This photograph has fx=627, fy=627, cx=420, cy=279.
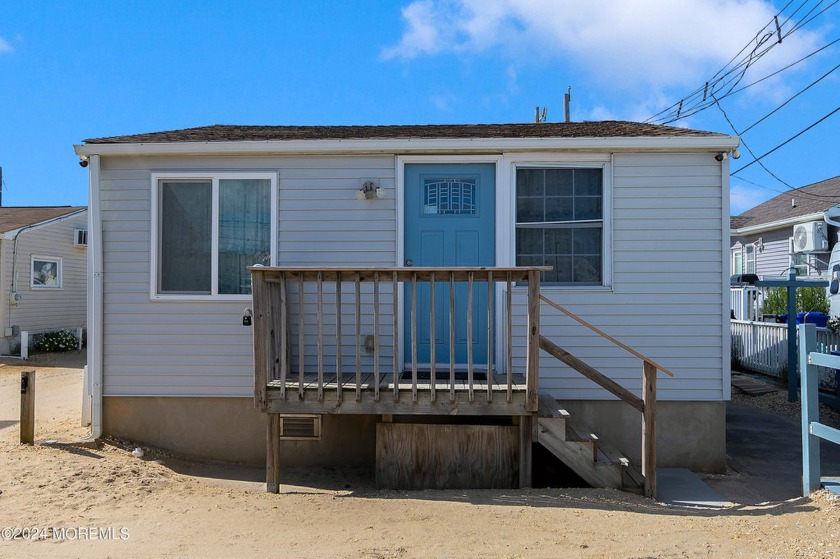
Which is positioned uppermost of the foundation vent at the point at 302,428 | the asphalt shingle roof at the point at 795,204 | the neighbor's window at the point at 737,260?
the asphalt shingle roof at the point at 795,204

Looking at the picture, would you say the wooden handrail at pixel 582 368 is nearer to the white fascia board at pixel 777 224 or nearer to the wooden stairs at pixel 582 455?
the wooden stairs at pixel 582 455

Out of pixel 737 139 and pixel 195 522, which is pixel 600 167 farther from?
pixel 195 522

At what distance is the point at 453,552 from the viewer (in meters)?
3.86

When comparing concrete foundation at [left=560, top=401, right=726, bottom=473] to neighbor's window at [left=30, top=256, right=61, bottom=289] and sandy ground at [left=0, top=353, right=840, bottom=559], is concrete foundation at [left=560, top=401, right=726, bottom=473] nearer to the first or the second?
sandy ground at [left=0, top=353, right=840, bottom=559]

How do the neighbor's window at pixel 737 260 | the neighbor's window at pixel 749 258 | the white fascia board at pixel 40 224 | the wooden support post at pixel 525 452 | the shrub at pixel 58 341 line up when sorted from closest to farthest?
the wooden support post at pixel 525 452
the white fascia board at pixel 40 224
the shrub at pixel 58 341
the neighbor's window at pixel 749 258
the neighbor's window at pixel 737 260

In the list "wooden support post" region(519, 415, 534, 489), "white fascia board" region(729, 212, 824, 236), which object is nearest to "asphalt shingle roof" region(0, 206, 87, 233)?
"wooden support post" region(519, 415, 534, 489)

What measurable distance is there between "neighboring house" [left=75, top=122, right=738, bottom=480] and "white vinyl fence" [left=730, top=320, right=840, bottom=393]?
4.54 meters

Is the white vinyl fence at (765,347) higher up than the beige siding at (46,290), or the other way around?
the beige siding at (46,290)

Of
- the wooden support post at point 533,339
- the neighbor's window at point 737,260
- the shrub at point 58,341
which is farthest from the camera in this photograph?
the neighbor's window at point 737,260

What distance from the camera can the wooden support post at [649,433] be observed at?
17.2 feet

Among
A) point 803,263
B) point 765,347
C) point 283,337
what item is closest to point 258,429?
point 283,337

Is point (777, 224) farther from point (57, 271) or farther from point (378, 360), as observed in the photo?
point (57, 271)

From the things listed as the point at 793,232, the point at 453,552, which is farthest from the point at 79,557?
the point at 793,232

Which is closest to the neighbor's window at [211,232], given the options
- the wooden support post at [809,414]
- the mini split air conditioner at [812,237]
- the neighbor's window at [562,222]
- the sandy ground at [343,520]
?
the sandy ground at [343,520]
